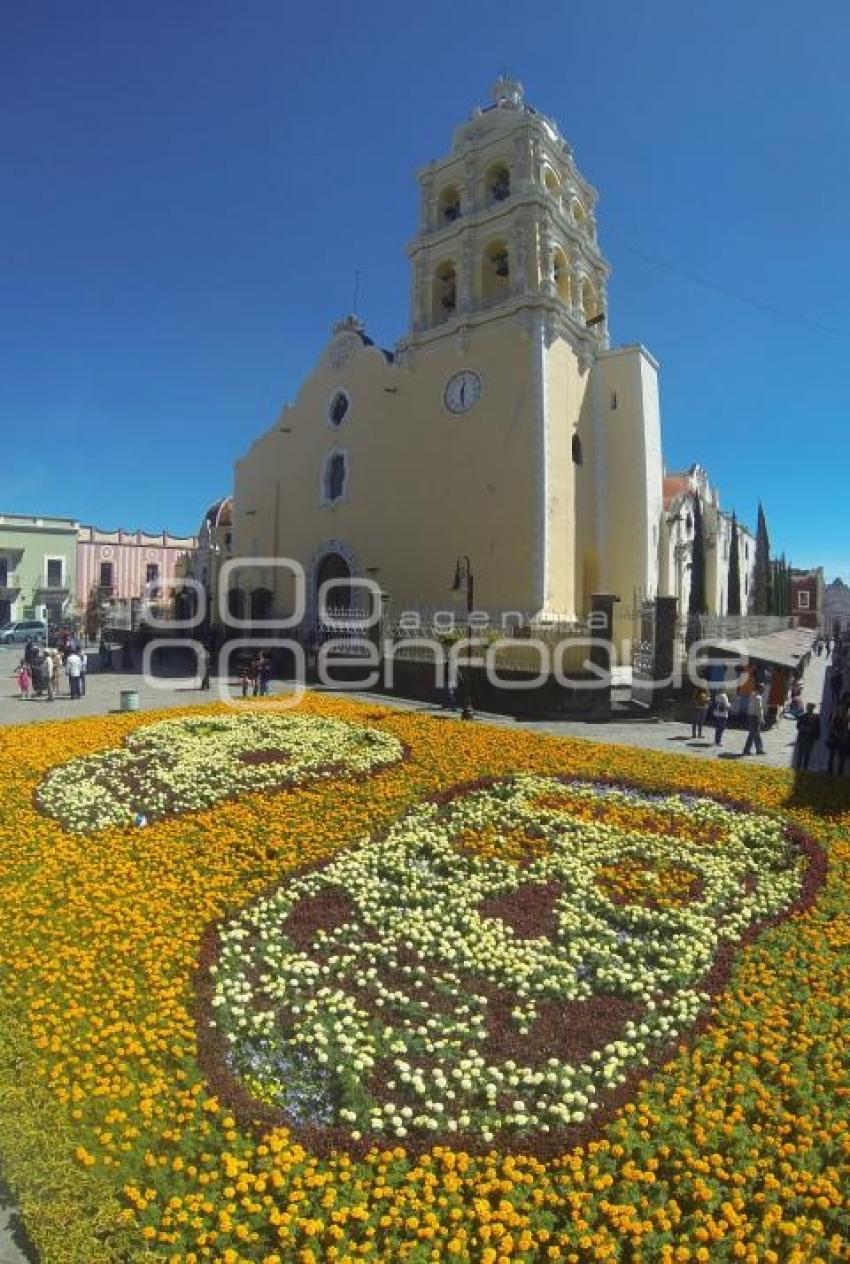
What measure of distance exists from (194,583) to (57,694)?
23.2 meters

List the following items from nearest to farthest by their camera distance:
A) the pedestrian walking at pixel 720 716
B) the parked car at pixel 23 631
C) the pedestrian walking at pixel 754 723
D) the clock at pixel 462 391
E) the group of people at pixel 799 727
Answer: the group of people at pixel 799 727, the pedestrian walking at pixel 754 723, the pedestrian walking at pixel 720 716, the clock at pixel 462 391, the parked car at pixel 23 631

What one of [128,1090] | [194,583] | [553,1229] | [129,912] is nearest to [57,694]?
[129,912]

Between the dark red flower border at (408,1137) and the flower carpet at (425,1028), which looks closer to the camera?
the flower carpet at (425,1028)

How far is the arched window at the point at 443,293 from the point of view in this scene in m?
30.0

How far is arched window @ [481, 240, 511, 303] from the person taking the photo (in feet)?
92.9

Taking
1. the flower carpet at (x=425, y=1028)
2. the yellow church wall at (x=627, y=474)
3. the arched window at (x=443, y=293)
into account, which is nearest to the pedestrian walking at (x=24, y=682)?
the flower carpet at (x=425, y=1028)

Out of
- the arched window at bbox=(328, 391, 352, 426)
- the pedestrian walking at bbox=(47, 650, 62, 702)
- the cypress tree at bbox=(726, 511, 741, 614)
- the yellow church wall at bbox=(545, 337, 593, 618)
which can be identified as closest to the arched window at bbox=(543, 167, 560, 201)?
the yellow church wall at bbox=(545, 337, 593, 618)

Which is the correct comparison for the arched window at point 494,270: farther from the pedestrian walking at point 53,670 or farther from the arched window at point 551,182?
the pedestrian walking at point 53,670

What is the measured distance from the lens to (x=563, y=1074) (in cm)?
454

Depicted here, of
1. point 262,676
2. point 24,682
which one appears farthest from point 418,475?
point 24,682

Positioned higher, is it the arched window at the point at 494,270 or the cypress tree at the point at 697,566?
the arched window at the point at 494,270

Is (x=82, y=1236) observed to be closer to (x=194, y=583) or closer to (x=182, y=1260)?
(x=182, y=1260)

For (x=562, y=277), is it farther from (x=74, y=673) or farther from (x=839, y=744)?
(x=74, y=673)

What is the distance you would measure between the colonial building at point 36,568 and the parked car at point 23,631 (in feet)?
10.8
